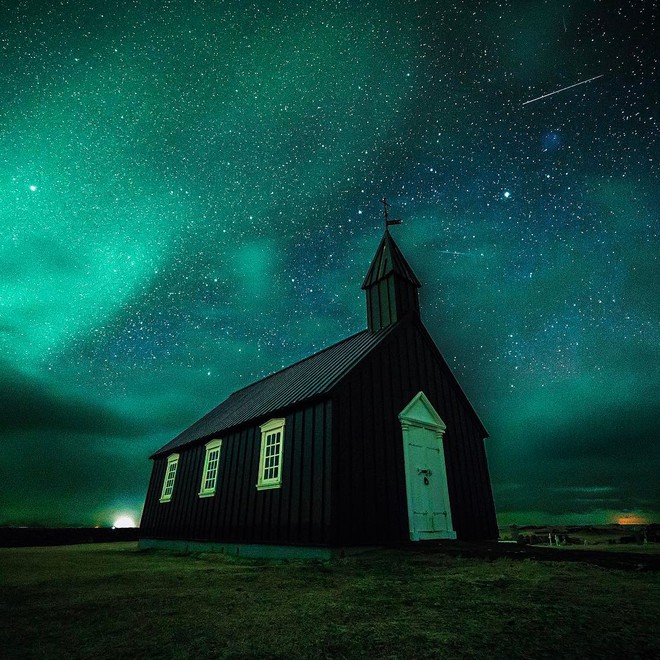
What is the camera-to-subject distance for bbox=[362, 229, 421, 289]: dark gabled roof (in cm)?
1559

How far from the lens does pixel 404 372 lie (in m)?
13.3

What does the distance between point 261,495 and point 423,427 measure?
213 inches

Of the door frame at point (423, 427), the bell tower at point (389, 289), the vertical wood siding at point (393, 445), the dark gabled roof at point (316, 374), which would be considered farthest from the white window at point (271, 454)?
the bell tower at point (389, 289)

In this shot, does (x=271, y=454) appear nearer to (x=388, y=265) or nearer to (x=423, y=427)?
(x=423, y=427)

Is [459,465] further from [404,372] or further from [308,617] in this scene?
[308,617]

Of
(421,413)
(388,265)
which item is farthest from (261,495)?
(388,265)

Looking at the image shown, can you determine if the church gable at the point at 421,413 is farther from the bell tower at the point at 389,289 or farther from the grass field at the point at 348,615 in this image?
the grass field at the point at 348,615

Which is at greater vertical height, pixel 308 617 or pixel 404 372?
pixel 404 372

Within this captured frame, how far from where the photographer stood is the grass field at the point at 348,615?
3.28 m

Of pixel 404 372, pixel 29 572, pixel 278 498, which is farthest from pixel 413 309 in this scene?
pixel 29 572

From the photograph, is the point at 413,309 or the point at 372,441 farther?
the point at 413,309

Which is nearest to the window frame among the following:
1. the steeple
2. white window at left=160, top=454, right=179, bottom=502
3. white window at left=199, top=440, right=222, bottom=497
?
white window at left=160, top=454, right=179, bottom=502

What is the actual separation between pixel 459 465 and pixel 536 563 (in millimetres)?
7007

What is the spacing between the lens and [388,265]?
15.7m
